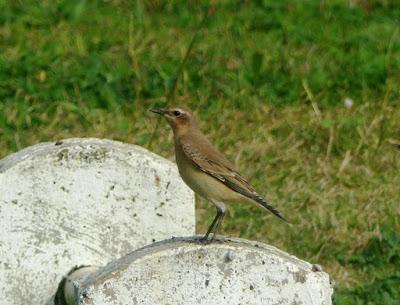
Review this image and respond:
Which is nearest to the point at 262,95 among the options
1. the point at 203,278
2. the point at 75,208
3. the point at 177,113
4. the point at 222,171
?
the point at 177,113

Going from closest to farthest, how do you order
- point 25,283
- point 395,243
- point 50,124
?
point 25,283 → point 395,243 → point 50,124

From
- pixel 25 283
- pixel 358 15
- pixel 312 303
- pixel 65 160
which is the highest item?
pixel 312 303

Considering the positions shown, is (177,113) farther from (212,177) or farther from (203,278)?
(203,278)

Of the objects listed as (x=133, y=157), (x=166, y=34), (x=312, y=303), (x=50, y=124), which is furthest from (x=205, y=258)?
(x=166, y=34)

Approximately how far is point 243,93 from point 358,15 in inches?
84.1

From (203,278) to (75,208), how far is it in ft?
6.19

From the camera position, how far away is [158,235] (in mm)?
7082

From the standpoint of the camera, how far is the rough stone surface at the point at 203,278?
17.0ft

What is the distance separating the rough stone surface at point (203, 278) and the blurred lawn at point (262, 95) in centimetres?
287

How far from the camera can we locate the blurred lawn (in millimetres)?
8820

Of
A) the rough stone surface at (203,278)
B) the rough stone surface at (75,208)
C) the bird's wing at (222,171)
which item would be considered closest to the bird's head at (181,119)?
the rough stone surface at (75,208)

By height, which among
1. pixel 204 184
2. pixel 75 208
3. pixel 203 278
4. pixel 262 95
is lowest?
pixel 262 95

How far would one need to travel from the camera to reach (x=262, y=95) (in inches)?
409

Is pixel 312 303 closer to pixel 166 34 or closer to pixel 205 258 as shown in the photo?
pixel 205 258
